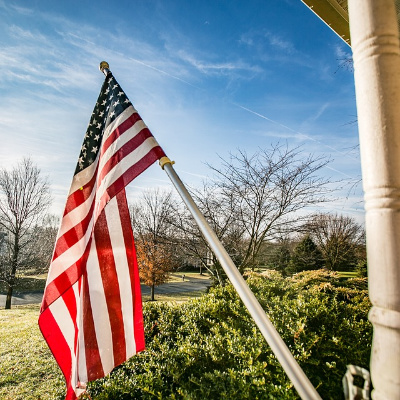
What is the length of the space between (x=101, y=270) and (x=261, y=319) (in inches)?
54.0

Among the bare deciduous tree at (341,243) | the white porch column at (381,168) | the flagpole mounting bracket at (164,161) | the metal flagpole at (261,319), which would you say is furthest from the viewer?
the bare deciduous tree at (341,243)

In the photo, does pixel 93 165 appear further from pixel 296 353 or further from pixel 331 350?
pixel 331 350

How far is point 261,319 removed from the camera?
132 centimetres

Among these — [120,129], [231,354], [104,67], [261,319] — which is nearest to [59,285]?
[120,129]

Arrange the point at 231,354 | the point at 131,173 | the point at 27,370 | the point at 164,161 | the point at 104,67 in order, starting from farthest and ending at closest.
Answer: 1. the point at 27,370
2. the point at 231,354
3. the point at 104,67
4. the point at 131,173
5. the point at 164,161

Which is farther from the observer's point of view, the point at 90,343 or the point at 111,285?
the point at 111,285

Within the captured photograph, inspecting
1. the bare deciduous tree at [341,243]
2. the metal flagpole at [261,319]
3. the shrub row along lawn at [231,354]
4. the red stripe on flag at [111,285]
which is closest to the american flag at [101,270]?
the red stripe on flag at [111,285]

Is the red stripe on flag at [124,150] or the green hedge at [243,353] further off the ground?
the red stripe on flag at [124,150]

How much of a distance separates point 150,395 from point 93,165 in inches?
109

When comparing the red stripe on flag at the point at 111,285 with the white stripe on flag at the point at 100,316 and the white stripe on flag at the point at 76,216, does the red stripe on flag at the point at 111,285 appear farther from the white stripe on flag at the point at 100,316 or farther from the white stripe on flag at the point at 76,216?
the white stripe on flag at the point at 76,216

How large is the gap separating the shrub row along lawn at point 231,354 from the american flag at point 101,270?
1.37 metres

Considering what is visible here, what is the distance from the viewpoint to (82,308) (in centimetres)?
205

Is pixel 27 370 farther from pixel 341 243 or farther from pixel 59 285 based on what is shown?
pixel 341 243

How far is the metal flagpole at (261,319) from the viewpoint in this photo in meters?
1.15
